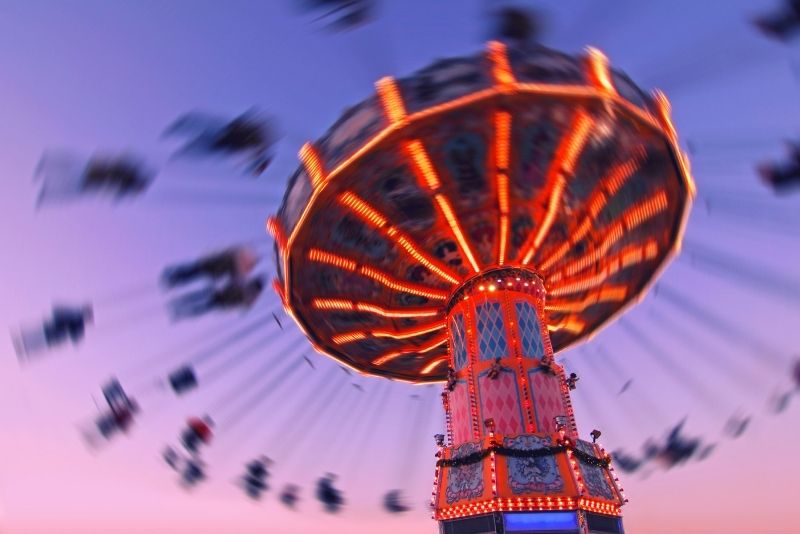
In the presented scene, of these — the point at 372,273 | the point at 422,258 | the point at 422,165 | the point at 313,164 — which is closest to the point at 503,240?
the point at 422,258

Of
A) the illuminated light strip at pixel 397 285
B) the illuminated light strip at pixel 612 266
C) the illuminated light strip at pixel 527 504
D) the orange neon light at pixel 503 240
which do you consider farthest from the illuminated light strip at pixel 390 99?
the illuminated light strip at pixel 527 504

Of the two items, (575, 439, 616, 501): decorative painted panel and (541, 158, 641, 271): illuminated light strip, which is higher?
(541, 158, 641, 271): illuminated light strip

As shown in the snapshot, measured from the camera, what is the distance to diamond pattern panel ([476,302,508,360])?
1420 cm

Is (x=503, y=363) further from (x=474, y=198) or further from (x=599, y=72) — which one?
(x=599, y=72)

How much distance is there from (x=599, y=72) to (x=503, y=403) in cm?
745

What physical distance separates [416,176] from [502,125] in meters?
2.20

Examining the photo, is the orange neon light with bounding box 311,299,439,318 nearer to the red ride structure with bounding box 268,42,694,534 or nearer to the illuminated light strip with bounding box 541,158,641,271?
the red ride structure with bounding box 268,42,694,534

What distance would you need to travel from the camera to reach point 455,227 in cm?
1438

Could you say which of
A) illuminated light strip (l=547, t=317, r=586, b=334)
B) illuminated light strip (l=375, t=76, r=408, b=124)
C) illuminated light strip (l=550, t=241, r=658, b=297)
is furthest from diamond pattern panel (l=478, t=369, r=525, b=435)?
illuminated light strip (l=375, t=76, r=408, b=124)

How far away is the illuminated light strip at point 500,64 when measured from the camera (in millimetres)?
10516

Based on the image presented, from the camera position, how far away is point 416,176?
41.6 feet

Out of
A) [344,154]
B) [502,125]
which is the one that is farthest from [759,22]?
[344,154]

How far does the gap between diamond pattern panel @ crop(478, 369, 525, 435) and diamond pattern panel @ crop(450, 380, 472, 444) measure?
0.45 meters

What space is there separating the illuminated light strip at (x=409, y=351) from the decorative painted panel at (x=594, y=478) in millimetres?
6517
